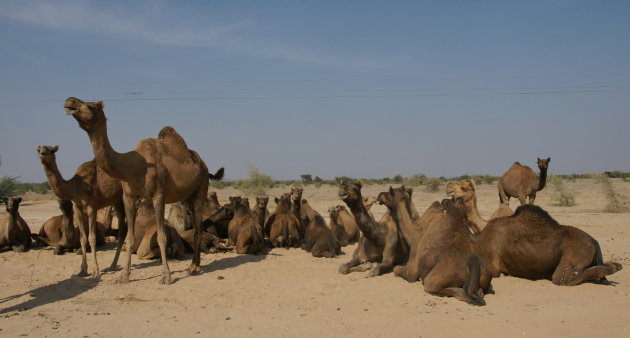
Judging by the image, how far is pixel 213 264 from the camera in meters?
11.6

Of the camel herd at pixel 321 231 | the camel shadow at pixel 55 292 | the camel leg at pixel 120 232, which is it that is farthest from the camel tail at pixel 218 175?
the camel shadow at pixel 55 292

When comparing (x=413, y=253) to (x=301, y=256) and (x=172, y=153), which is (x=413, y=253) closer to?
(x=301, y=256)

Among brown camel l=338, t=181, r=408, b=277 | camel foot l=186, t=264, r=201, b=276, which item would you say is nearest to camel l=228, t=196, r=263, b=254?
camel foot l=186, t=264, r=201, b=276

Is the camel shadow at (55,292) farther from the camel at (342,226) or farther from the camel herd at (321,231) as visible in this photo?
the camel at (342,226)

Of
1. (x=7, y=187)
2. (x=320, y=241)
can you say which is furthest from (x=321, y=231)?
(x=7, y=187)

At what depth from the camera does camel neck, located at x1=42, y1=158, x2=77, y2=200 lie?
10.6 metres

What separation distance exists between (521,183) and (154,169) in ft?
39.0

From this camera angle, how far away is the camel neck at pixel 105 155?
917 centimetres

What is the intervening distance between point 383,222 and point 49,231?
821 cm

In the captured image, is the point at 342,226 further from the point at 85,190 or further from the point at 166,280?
the point at 85,190

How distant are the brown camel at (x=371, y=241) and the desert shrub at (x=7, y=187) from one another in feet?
87.9

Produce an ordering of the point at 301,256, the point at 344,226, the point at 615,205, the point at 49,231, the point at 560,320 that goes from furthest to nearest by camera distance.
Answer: the point at 615,205 < the point at 344,226 < the point at 49,231 < the point at 301,256 < the point at 560,320

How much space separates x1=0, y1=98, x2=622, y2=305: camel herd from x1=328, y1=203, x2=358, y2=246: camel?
35.0 inches

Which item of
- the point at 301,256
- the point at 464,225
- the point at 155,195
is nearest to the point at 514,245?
the point at 464,225
